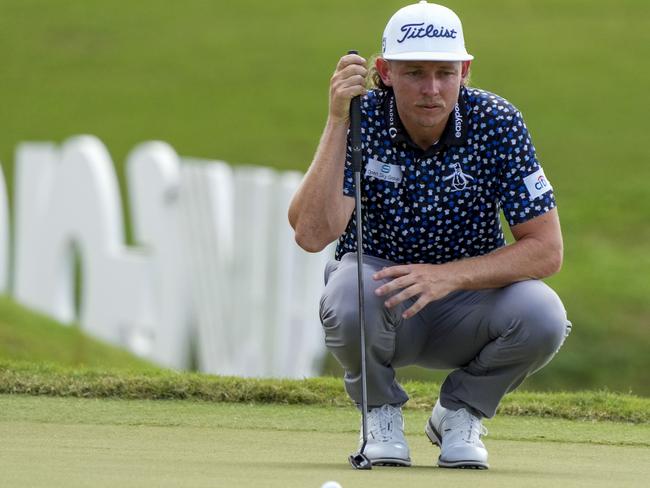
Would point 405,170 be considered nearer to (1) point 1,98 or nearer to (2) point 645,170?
(2) point 645,170

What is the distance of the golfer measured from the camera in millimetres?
4348

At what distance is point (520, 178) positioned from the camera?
4.43 m

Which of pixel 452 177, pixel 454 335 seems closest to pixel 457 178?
pixel 452 177

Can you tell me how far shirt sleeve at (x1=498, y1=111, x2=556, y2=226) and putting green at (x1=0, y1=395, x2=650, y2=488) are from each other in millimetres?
754

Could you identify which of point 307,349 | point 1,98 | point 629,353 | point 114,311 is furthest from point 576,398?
point 1,98

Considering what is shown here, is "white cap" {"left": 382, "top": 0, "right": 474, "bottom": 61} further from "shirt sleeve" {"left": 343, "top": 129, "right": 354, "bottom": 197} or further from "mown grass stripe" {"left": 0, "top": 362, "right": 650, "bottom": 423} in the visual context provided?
"mown grass stripe" {"left": 0, "top": 362, "right": 650, "bottom": 423}

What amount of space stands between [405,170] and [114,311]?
10.2 m

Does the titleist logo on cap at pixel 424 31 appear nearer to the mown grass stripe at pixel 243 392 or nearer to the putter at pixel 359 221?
the putter at pixel 359 221

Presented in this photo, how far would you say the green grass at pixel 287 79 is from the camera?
26.8m

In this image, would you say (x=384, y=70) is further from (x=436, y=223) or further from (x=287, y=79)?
(x=287, y=79)

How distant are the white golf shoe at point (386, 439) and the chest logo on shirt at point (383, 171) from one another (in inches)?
27.5

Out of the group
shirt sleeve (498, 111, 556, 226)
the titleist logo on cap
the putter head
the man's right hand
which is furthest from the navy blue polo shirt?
the putter head

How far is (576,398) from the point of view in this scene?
19.7 ft

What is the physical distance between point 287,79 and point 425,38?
27.5 m
